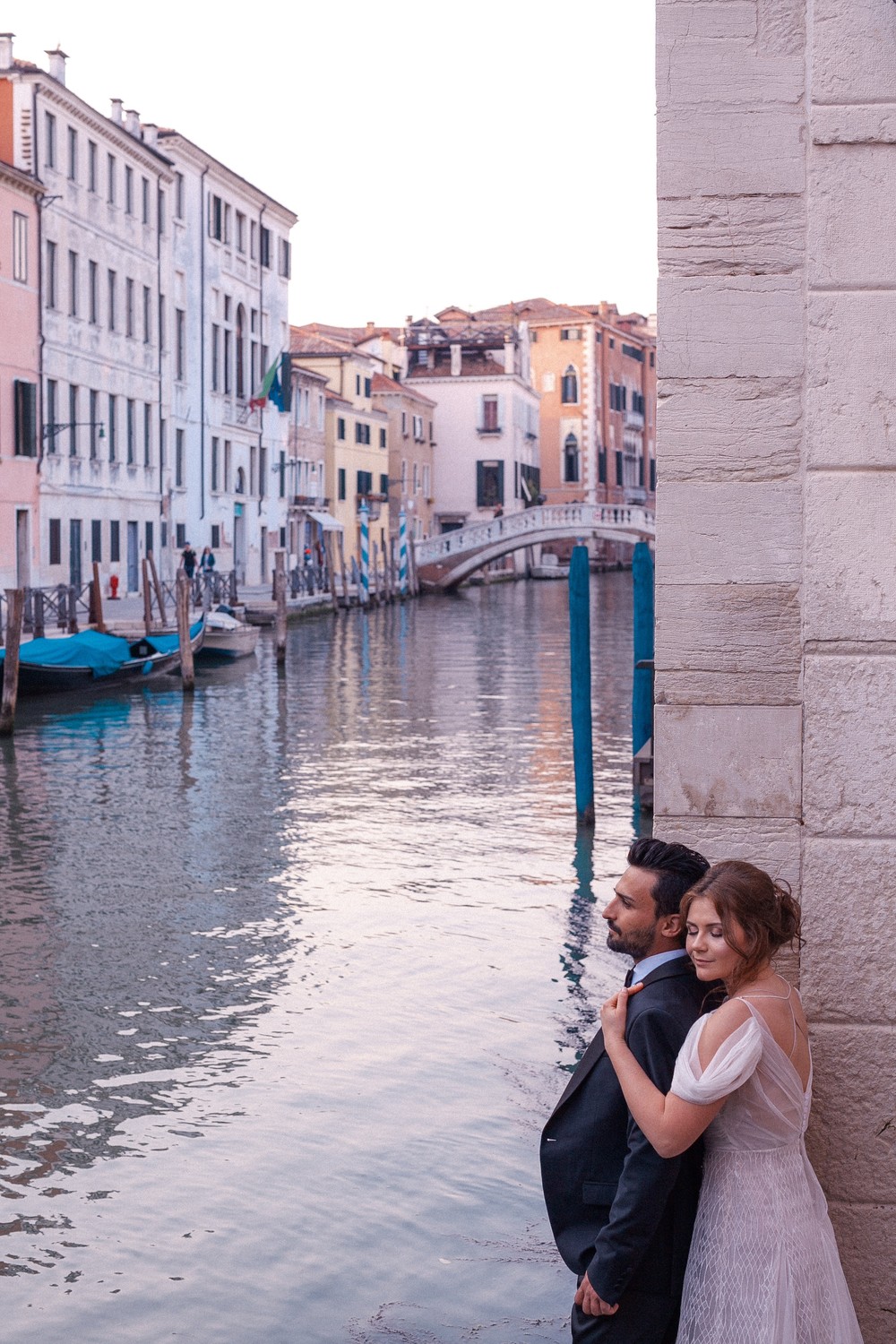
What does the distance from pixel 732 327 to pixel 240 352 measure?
1578 inches

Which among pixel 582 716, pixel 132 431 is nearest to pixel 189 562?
pixel 132 431

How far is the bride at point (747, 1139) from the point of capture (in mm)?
2459

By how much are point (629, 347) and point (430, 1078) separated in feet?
233

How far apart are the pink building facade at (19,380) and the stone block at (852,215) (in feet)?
85.2

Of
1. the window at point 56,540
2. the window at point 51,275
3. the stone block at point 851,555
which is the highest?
the window at point 51,275

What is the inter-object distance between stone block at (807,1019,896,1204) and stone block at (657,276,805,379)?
108 cm

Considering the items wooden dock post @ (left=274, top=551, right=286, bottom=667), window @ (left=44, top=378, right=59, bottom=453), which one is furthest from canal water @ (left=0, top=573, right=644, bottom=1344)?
window @ (left=44, top=378, right=59, bottom=453)

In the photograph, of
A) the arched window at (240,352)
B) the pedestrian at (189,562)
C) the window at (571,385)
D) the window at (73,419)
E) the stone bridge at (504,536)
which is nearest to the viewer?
the window at (73,419)

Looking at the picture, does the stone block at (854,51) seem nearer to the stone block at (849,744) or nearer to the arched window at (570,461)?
the stone block at (849,744)

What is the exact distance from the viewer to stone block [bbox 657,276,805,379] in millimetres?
3016

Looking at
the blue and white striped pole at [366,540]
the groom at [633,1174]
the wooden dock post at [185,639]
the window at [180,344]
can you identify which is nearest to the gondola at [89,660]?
the wooden dock post at [185,639]

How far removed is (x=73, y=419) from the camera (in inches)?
1239

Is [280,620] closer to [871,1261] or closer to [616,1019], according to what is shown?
[871,1261]

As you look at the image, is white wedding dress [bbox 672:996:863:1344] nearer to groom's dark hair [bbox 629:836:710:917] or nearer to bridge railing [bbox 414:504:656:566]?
groom's dark hair [bbox 629:836:710:917]
